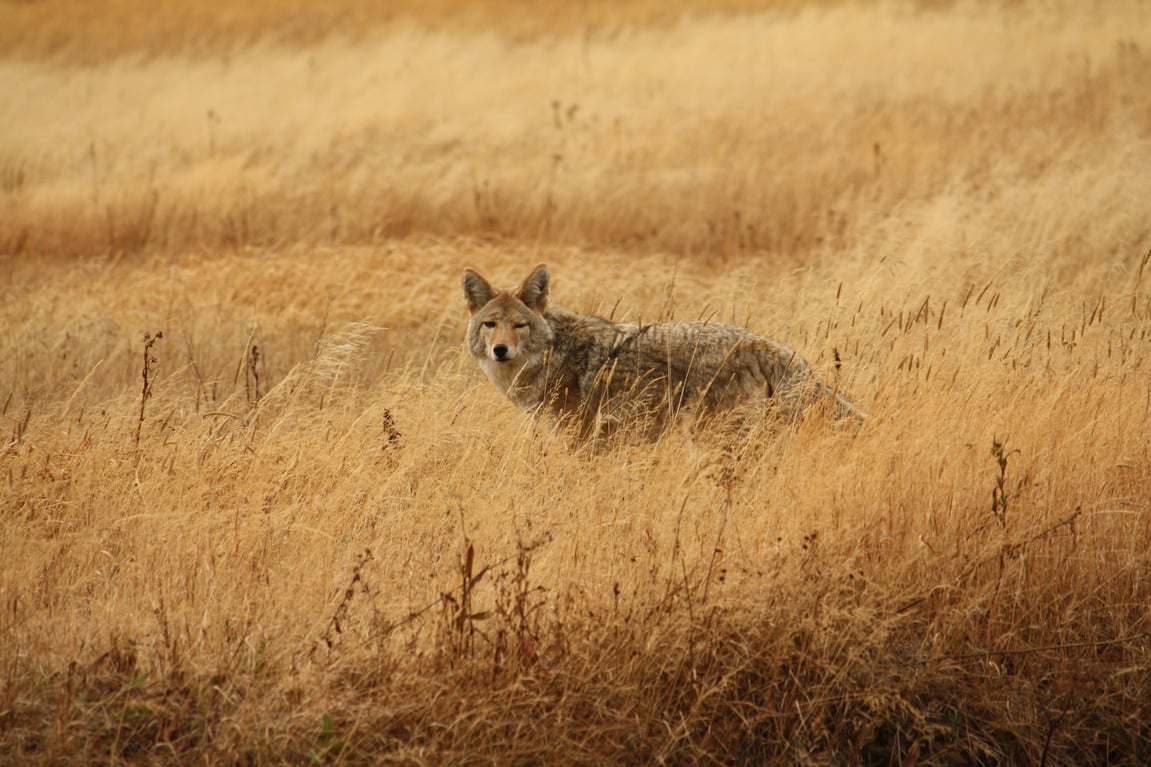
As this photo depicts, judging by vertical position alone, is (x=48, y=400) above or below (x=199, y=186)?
below

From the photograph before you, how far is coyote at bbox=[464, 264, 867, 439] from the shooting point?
Result: 6.32m

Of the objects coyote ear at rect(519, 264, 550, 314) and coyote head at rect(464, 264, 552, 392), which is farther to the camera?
coyote ear at rect(519, 264, 550, 314)

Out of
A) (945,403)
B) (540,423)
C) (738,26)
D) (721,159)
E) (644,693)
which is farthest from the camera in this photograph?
(738,26)

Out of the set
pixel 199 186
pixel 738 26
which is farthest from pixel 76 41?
pixel 738 26

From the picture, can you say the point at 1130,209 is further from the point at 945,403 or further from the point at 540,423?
the point at 540,423

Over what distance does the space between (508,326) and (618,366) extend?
763 millimetres

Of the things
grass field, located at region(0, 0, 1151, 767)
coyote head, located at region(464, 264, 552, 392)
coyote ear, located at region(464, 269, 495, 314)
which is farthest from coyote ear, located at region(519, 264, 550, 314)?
grass field, located at region(0, 0, 1151, 767)

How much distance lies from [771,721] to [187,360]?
6.04 m

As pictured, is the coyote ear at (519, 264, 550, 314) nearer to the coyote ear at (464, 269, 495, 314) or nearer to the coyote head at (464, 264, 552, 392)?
the coyote head at (464, 264, 552, 392)

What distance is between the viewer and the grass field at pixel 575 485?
4.07 m

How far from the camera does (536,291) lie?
7.17 meters

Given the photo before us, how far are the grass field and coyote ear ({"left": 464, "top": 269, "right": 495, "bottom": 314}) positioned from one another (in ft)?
1.85

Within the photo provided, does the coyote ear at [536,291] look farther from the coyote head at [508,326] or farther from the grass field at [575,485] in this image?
the grass field at [575,485]

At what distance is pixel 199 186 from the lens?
13.6m
